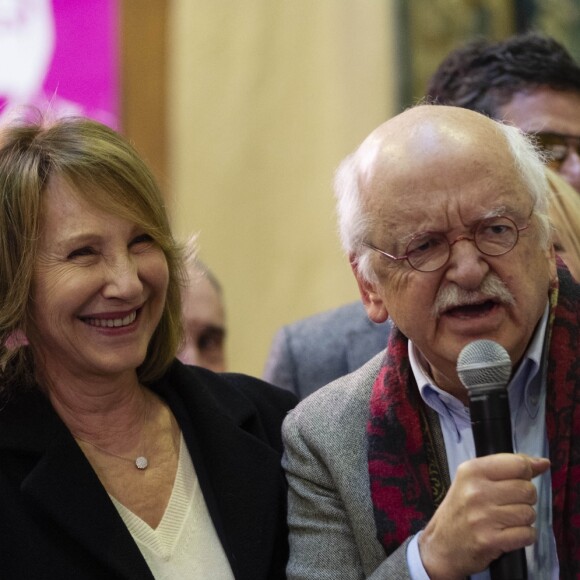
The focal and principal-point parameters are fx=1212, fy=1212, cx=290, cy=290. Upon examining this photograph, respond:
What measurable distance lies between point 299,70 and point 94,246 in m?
3.43

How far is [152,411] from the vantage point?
3.17m

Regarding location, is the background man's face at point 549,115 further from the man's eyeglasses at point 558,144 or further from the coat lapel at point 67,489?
the coat lapel at point 67,489

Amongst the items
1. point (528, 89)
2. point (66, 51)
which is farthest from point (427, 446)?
point (66, 51)

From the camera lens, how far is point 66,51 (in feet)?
20.7

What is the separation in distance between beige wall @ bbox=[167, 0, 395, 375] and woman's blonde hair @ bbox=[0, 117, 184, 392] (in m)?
3.00

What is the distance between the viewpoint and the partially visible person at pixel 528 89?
151 inches

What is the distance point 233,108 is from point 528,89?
261 cm

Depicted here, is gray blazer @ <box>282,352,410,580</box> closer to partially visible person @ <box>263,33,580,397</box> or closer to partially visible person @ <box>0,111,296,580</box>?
partially visible person @ <box>0,111,296,580</box>

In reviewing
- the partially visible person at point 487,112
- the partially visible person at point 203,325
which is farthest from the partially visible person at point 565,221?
the partially visible person at point 203,325

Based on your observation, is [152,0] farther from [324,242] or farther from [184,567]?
[184,567]

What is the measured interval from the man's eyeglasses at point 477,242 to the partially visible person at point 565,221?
0.75m

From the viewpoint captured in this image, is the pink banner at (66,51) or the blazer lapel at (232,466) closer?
the blazer lapel at (232,466)

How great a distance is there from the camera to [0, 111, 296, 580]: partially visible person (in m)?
2.77

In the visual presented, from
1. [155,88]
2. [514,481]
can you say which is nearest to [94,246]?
[514,481]
